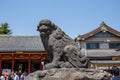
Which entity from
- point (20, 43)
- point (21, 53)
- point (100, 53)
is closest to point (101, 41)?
point (100, 53)

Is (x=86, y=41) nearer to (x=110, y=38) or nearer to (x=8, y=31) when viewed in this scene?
(x=110, y=38)

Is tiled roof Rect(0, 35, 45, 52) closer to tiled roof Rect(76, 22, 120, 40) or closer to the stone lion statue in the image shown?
tiled roof Rect(76, 22, 120, 40)

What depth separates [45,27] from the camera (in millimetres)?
6676

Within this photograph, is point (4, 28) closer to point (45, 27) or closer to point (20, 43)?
point (20, 43)

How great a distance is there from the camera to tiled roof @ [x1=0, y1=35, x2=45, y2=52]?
26094 millimetres

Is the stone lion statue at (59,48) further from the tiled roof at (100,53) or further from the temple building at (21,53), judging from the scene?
the tiled roof at (100,53)

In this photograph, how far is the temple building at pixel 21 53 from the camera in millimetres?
→ 25469

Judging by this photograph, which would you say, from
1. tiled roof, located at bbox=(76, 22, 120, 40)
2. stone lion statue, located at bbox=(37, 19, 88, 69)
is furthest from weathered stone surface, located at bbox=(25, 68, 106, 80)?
tiled roof, located at bbox=(76, 22, 120, 40)

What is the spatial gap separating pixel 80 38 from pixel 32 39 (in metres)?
6.17

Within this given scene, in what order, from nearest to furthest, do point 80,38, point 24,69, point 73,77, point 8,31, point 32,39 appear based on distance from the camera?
point 73,77
point 24,69
point 32,39
point 80,38
point 8,31

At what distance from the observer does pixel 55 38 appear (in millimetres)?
6707

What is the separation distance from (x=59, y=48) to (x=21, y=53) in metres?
19.3

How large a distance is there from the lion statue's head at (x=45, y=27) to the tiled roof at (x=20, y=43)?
1871cm

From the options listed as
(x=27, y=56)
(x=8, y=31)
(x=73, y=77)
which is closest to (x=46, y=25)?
(x=73, y=77)
